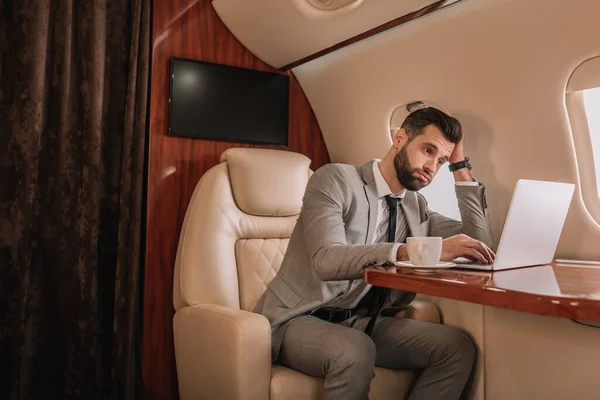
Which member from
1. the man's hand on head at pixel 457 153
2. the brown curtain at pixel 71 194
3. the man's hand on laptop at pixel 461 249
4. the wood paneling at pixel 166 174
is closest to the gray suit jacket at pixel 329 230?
the man's hand on head at pixel 457 153

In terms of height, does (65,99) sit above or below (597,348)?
above

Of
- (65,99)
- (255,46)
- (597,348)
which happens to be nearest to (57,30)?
(65,99)

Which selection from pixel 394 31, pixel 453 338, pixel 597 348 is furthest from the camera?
pixel 394 31

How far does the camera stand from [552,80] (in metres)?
2.01

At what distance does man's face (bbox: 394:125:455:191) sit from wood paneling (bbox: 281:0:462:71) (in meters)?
0.44

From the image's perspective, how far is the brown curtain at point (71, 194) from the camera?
2355 millimetres

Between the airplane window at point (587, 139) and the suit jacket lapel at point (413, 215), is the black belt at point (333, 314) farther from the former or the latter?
the airplane window at point (587, 139)

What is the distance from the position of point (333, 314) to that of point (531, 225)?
739 millimetres

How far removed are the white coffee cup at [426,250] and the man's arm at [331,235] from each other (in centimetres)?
13

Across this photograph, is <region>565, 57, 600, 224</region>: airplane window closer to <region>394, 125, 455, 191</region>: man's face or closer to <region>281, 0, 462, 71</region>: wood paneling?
<region>394, 125, 455, 191</region>: man's face

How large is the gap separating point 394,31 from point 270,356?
1.43 meters

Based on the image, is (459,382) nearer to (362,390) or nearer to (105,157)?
(362,390)

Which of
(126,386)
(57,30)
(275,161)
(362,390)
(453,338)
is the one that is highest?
(57,30)

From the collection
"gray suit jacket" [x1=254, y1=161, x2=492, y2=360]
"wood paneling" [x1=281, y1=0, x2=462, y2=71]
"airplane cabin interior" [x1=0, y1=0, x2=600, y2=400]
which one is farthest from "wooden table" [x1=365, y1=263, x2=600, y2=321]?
"wood paneling" [x1=281, y1=0, x2=462, y2=71]
